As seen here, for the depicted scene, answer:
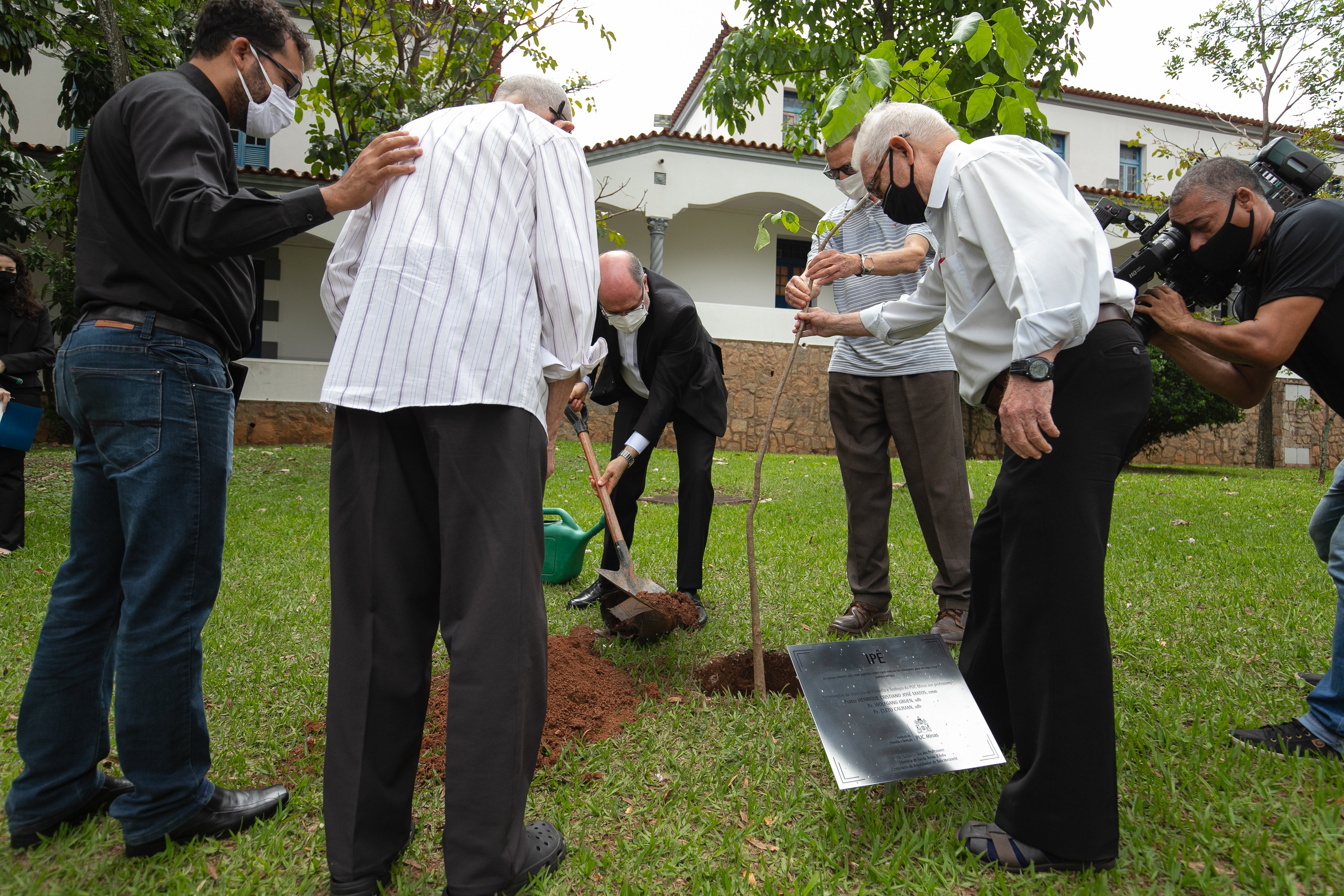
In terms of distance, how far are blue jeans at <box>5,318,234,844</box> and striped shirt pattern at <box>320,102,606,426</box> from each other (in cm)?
45

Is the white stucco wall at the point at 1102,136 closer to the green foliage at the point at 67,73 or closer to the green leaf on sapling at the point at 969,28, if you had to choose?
the green foliage at the point at 67,73

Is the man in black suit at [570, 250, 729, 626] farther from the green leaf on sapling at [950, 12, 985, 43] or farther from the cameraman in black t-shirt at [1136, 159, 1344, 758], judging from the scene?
the cameraman in black t-shirt at [1136, 159, 1344, 758]

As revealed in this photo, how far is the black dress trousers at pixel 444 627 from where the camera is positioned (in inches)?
64.6

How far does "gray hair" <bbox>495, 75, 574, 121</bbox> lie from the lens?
1.99 m

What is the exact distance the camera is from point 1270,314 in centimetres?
229

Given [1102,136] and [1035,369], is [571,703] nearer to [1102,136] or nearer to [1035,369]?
[1035,369]

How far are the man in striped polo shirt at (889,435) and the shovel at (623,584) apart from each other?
83 centimetres

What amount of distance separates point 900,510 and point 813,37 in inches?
185

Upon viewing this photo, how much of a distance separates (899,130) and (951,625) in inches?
→ 83.8

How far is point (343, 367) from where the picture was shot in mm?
1679

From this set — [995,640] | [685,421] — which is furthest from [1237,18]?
[995,640]

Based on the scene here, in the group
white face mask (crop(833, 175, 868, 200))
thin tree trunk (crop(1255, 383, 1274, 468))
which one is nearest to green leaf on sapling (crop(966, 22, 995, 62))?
white face mask (crop(833, 175, 868, 200))

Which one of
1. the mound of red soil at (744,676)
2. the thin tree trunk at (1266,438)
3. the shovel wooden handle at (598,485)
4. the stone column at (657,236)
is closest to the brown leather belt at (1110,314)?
the mound of red soil at (744,676)

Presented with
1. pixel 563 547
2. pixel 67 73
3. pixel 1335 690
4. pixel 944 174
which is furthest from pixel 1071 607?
pixel 67 73
